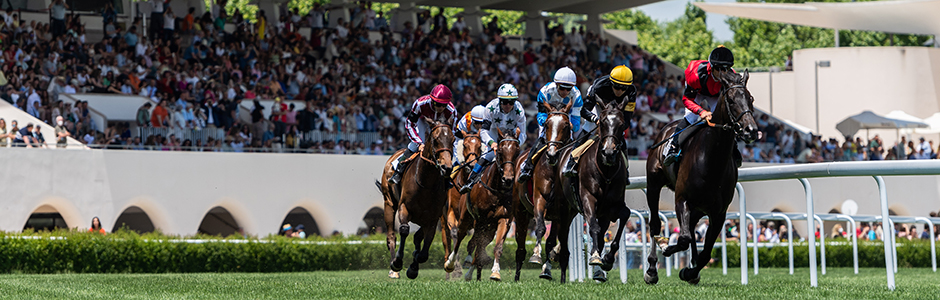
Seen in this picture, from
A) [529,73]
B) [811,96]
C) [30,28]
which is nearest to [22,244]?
[30,28]

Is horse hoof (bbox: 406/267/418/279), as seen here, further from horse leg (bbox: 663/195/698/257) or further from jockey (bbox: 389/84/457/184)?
horse leg (bbox: 663/195/698/257)

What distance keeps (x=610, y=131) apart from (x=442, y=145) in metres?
2.00

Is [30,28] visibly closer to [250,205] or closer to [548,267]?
[250,205]

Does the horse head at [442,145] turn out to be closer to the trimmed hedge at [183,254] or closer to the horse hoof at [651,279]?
the horse hoof at [651,279]

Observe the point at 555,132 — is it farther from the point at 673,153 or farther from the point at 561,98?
the point at 673,153

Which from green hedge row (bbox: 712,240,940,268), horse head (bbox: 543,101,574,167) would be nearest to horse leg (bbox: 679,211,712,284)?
horse head (bbox: 543,101,574,167)

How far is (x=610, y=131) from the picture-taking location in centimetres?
847

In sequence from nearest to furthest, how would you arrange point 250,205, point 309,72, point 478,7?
point 250,205 < point 309,72 < point 478,7

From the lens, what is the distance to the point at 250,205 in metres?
22.0

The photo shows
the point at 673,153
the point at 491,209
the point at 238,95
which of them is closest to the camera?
the point at 673,153

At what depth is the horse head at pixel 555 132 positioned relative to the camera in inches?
372

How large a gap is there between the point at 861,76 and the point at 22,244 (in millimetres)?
32916

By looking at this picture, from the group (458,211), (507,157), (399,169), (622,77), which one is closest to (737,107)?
(622,77)

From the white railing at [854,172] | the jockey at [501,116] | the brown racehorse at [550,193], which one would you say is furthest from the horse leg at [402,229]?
the white railing at [854,172]
